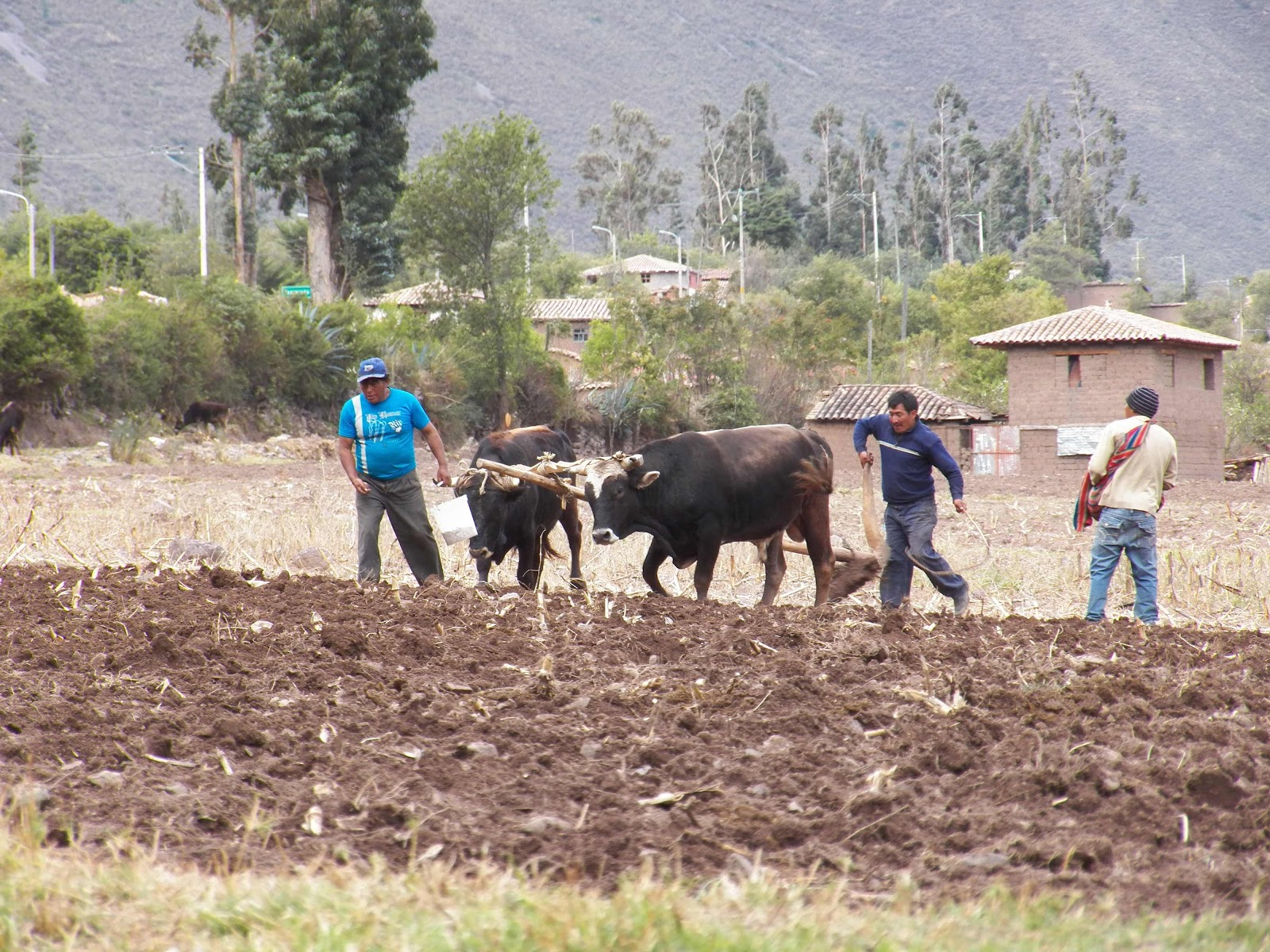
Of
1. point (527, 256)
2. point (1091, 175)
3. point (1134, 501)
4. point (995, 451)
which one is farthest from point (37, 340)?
point (1091, 175)

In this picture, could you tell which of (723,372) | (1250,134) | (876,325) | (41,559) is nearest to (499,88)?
(1250,134)

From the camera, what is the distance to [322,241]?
46750 millimetres

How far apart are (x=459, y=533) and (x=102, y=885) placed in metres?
7.08

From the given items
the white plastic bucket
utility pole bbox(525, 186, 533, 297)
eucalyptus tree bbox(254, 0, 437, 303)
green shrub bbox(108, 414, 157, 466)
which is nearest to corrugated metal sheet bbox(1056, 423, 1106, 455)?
utility pole bbox(525, 186, 533, 297)

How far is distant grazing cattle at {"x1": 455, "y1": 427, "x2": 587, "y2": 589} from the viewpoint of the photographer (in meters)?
12.4

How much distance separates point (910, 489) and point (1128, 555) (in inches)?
62.6

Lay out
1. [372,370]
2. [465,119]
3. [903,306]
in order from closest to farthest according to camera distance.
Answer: [372,370] < [903,306] < [465,119]

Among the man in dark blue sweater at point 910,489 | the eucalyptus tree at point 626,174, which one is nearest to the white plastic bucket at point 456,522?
the man in dark blue sweater at point 910,489

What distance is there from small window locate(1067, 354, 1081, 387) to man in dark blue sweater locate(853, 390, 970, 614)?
3683cm

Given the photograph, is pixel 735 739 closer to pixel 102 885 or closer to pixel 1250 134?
pixel 102 885

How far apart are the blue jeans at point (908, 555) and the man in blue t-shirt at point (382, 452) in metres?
3.23

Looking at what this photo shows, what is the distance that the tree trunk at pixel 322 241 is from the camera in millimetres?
46344

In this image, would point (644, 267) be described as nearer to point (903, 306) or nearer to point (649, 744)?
point (903, 306)

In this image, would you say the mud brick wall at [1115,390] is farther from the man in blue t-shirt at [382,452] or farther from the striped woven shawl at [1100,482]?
the man in blue t-shirt at [382,452]
